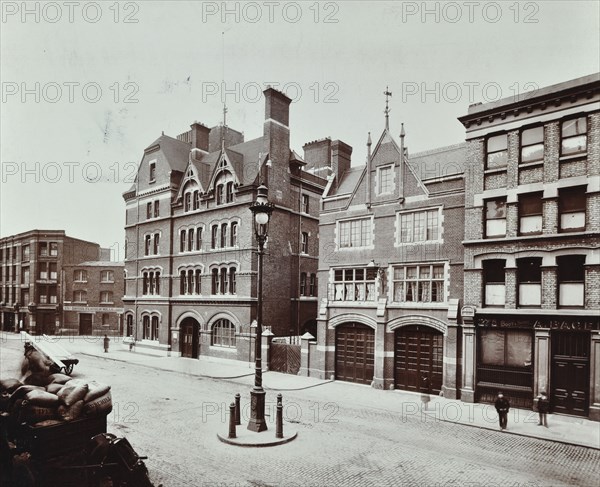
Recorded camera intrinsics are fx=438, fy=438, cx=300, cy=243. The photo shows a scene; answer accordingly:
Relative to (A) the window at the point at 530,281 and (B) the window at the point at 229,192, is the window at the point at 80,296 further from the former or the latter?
(A) the window at the point at 530,281

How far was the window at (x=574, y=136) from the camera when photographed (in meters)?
16.3

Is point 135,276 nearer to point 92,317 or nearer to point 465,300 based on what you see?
point 92,317

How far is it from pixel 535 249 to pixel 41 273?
5284cm

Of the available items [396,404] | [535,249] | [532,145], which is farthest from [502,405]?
[532,145]

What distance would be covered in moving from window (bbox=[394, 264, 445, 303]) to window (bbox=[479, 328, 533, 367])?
257 cm

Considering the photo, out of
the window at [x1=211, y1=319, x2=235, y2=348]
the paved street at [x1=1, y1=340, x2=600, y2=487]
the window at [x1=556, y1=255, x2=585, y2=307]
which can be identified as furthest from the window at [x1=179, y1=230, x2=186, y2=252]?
the window at [x1=556, y1=255, x2=585, y2=307]

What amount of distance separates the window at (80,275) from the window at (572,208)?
1921 inches

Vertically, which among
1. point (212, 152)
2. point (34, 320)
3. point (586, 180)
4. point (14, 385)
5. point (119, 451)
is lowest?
point (34, 320)

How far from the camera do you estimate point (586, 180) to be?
16.0 metres

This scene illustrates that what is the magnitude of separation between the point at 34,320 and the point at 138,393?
39.9 meters

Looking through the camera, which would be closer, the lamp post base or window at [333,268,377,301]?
the lamp post base

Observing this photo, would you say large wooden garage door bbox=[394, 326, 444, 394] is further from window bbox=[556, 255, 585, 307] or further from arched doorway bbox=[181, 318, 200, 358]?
arched doorway bbox=[181, 318, 200, 358]

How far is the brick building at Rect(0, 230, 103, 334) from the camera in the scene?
5062cm

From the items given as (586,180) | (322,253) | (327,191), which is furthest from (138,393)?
(586,180)
